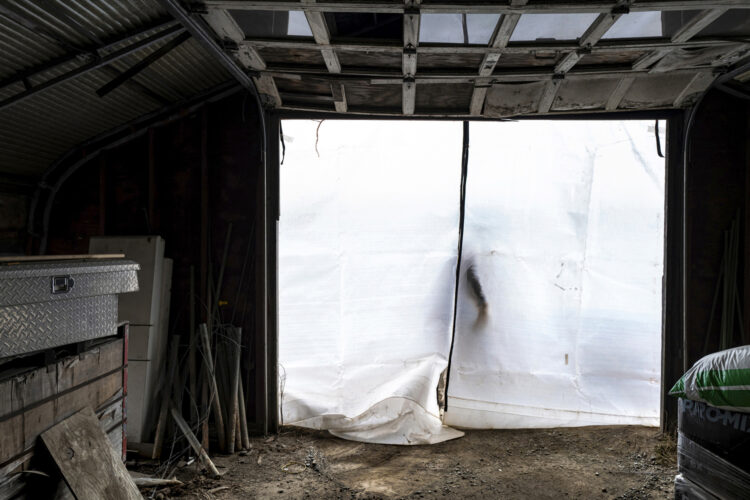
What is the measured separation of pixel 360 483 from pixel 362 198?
2212 millimetres

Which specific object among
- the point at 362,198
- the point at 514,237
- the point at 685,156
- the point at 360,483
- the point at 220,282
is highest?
the point at 685,156

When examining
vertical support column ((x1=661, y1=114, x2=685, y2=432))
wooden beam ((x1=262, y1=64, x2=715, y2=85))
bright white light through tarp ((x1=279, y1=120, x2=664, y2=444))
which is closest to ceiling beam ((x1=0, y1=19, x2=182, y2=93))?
wooden beam ((x1=262, y1=64, x2=715, y2=85))

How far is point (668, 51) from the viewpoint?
2854 millimetres

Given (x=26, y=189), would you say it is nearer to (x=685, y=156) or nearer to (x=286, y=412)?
(x=286, y=412)

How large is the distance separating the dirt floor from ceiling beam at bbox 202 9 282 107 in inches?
107

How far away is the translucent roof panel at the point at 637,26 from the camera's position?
2525mm

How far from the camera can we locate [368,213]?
13.7ft

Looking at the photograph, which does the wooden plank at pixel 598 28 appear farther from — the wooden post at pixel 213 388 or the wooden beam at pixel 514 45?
the wooden post at pixel 213 388

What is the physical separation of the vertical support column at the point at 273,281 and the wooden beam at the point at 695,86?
121 inches

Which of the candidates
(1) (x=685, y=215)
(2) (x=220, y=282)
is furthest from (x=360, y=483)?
(1) (x=685, y=215)

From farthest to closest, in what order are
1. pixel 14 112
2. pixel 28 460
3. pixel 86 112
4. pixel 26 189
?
pixel 26 189 < pixel 86 112 < pixel 14 112 < pixel 28 460

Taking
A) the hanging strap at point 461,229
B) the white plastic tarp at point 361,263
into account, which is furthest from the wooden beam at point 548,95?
the white plastic tarp at point 361,263

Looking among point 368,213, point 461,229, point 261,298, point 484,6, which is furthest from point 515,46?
point 261,298

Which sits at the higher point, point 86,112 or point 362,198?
point 86,112
